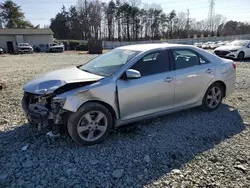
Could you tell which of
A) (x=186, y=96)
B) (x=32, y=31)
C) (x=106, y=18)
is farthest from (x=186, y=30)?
(x=186, y=96)

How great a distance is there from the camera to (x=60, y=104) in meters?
3.08

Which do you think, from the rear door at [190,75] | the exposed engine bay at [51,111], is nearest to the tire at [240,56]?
the rear door at [190,75]

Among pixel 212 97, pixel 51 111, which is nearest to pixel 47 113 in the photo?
pixel 51 111

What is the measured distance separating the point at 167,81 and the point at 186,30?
73139mm

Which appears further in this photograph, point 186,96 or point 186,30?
point 186,30

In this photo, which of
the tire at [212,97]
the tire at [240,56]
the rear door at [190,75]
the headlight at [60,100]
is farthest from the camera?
the tire at [240,56]

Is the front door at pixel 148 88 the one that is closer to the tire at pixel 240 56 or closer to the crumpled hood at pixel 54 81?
the crumpled hood at pixel 54 81

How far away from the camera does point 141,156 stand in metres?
3.06

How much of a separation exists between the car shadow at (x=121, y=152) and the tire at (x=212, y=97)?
1.32 ft

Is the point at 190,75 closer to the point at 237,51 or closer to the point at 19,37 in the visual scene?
the point at 237,51

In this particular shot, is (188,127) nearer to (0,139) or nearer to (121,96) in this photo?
(121,96)

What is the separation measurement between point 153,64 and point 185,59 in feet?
2.59

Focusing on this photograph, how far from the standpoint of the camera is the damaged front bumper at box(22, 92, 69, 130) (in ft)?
Result: 10.3

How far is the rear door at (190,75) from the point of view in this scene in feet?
13.1
